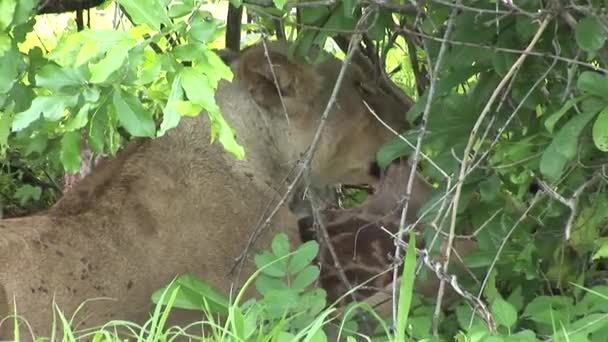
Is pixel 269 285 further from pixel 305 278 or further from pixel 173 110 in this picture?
pixel 173 110

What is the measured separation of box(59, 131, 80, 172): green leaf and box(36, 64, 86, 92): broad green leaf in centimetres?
21

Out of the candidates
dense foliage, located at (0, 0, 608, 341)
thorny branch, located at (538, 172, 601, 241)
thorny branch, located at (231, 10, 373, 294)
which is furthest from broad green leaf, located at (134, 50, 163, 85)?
thorny branch, located at (538, 172, 601, 241)

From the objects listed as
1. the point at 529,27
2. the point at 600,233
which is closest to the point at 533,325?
the point at 600,233

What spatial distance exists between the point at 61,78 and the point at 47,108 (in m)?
0.07

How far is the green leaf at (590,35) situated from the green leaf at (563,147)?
0.49 feet

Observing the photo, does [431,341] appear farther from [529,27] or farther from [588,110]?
[529,27]

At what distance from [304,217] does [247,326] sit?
1503mm

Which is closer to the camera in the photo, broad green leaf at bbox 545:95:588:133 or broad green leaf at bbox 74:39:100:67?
broad green leaf at bbox 74:39:100:67

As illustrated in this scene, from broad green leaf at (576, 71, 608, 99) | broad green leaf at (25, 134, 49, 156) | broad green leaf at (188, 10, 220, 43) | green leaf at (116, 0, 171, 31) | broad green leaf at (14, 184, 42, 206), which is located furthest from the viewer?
broad green leaf at (14, 184, 42, 206)

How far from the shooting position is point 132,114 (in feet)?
7.77

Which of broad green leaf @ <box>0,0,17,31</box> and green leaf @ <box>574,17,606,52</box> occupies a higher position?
broad green leaf @ <box>0,0,17,31</box>

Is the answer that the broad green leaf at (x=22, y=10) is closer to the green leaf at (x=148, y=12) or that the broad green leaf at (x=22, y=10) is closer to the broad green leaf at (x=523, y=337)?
the green leaf at (x=148, y=12)

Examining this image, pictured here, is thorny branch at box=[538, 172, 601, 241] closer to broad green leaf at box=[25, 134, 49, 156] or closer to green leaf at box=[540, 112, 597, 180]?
green leaf at box=[540, 112, 597, 180]

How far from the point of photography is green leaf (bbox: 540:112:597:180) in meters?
2.50
